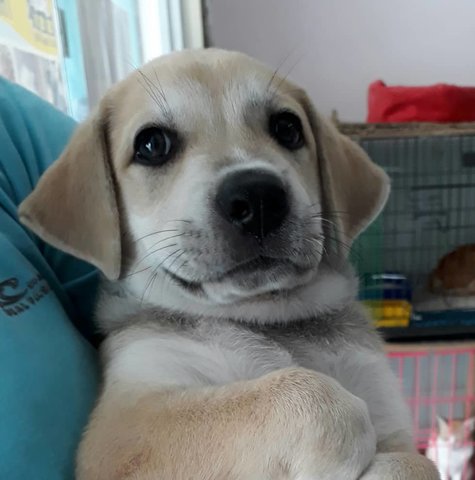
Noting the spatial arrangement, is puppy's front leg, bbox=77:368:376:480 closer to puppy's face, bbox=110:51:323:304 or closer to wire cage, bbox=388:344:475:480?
puppy's face, bbox=110:51:323:304

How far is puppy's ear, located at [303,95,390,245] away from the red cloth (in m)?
2.71

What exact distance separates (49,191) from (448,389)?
2591 millimetres

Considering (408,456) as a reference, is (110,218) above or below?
above

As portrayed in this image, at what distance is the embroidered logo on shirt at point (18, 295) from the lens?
3.25 ft

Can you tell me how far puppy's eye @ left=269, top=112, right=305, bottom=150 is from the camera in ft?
4.54

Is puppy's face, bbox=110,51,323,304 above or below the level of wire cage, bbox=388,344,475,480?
above

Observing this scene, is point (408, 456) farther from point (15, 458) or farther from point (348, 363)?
point (15, 458)

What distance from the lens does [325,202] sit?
1.46 meters

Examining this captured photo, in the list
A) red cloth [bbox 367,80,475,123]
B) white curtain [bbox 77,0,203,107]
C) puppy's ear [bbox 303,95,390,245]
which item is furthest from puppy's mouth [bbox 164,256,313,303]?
red cloth [bbox 367,80,475,123]

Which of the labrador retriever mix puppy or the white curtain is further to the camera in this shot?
the white curtain

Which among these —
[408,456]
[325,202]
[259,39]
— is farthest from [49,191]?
[259,39]

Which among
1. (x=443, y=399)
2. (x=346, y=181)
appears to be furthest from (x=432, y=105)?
(x=346, y=181)

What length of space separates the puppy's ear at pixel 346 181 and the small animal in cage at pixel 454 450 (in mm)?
1853

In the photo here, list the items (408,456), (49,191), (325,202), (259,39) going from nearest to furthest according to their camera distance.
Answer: (408,456) < (49,191) < (325,202) < (259,39)
